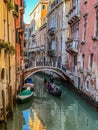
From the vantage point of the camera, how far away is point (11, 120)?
10320 millimetres

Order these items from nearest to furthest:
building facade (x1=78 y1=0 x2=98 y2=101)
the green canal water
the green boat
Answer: the green canal water < building facade (x1=78 y1=0 x2=98 y2=101) < the green boat

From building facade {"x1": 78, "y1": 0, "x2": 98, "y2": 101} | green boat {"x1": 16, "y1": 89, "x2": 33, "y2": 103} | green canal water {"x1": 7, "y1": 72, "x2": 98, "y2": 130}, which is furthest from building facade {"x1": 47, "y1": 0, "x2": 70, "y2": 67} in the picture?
green boat {"x1": 16, "y1": 89, "x2": 33, "y2": 103}

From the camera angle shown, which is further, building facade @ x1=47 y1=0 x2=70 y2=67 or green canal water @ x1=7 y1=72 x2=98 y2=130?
building facade @ x1=47 y1=0 x2=70 y2=67

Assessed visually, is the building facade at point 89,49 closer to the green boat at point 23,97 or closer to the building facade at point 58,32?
the green boat at point 23,97

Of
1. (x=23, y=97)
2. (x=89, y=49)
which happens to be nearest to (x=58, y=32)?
(x=89, y=49)

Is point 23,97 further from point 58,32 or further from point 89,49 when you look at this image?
point 58,32

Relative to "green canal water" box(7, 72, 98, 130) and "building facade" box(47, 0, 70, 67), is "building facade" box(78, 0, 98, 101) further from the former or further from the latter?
"building facade" box(47, 0, 70, 67)

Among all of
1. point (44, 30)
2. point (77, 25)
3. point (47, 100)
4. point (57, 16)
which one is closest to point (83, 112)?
point (47, 100)

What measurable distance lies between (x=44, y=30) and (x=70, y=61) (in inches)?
500

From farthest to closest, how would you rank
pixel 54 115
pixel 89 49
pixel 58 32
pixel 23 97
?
pixel 58 32, pixel 89 49, pixel 23 97, pixel 54 115

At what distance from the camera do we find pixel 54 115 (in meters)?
12.0

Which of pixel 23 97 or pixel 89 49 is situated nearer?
pixel 23 97

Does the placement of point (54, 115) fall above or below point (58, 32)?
below

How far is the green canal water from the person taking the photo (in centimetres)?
1016
